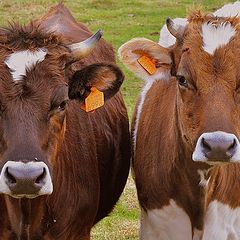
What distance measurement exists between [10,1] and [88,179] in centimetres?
2333

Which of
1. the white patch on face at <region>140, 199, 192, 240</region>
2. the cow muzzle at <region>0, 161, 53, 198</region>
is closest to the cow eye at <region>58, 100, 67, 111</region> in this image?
the cow muzzle at <region>0, 161, 53, 198</region>

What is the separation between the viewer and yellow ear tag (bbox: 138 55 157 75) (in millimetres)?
7508

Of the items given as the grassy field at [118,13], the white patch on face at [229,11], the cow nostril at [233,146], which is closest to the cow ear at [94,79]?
the cow nostril at [233,146]

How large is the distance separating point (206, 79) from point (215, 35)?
1.47ft


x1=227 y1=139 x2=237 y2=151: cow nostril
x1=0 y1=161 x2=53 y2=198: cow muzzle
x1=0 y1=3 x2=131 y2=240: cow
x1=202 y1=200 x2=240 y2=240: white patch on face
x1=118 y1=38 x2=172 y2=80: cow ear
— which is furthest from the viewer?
x1=202 y1=200 x2=240 y2=240: white patch on face

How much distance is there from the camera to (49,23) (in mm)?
9211

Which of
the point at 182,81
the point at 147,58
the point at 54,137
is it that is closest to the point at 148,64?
the point at 147,58

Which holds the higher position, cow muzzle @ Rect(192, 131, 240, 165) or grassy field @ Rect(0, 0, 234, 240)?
cow muzzle @ Rect(192, 131, 240, 165)

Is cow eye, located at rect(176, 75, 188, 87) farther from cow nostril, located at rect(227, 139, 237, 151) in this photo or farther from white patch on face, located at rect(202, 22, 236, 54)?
cow nostril, located at rect(227, 139, 237, 151)

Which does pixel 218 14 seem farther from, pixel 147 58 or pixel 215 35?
pixel 215 35

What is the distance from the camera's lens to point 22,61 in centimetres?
653

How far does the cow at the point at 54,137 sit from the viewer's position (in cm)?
623

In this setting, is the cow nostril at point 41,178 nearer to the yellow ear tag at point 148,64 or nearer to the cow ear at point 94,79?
the cow ear at point 94,79

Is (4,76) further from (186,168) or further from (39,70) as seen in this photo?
(186,168)
